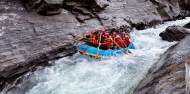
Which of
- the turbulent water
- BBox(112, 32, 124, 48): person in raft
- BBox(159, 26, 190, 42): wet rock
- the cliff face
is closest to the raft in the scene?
the turbulent water

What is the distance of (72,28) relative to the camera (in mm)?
14031

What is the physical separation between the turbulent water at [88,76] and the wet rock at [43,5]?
3.28m

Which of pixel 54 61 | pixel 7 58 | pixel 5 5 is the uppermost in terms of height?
pixel 5 5

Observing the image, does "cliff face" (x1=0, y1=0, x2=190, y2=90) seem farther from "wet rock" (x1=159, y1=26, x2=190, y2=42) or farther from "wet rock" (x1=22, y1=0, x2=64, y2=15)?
"wet rock" (x1=159, y1=26, x2=190, y2=42)

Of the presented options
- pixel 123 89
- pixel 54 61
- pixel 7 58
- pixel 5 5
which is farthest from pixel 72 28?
pixel 123 89

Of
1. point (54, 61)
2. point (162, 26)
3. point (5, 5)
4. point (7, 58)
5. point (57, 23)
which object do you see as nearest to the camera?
point (7, 58)

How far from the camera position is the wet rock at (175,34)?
15.7 metres

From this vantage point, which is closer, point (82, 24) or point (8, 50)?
point (8, 50)

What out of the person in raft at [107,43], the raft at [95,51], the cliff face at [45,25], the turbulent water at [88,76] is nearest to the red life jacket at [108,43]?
the person in raft at [107,43]

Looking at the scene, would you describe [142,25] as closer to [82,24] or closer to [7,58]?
[82,24]

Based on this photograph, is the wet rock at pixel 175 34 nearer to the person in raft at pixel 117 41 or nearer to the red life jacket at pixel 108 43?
the person in raft at pixel 117 41

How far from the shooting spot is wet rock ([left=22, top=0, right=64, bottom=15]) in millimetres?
13312

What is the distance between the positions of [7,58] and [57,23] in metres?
4.39

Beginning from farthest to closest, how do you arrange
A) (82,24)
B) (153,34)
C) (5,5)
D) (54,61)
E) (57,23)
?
(153,34), (82,24), (57,23), (5,5), (54,61)
